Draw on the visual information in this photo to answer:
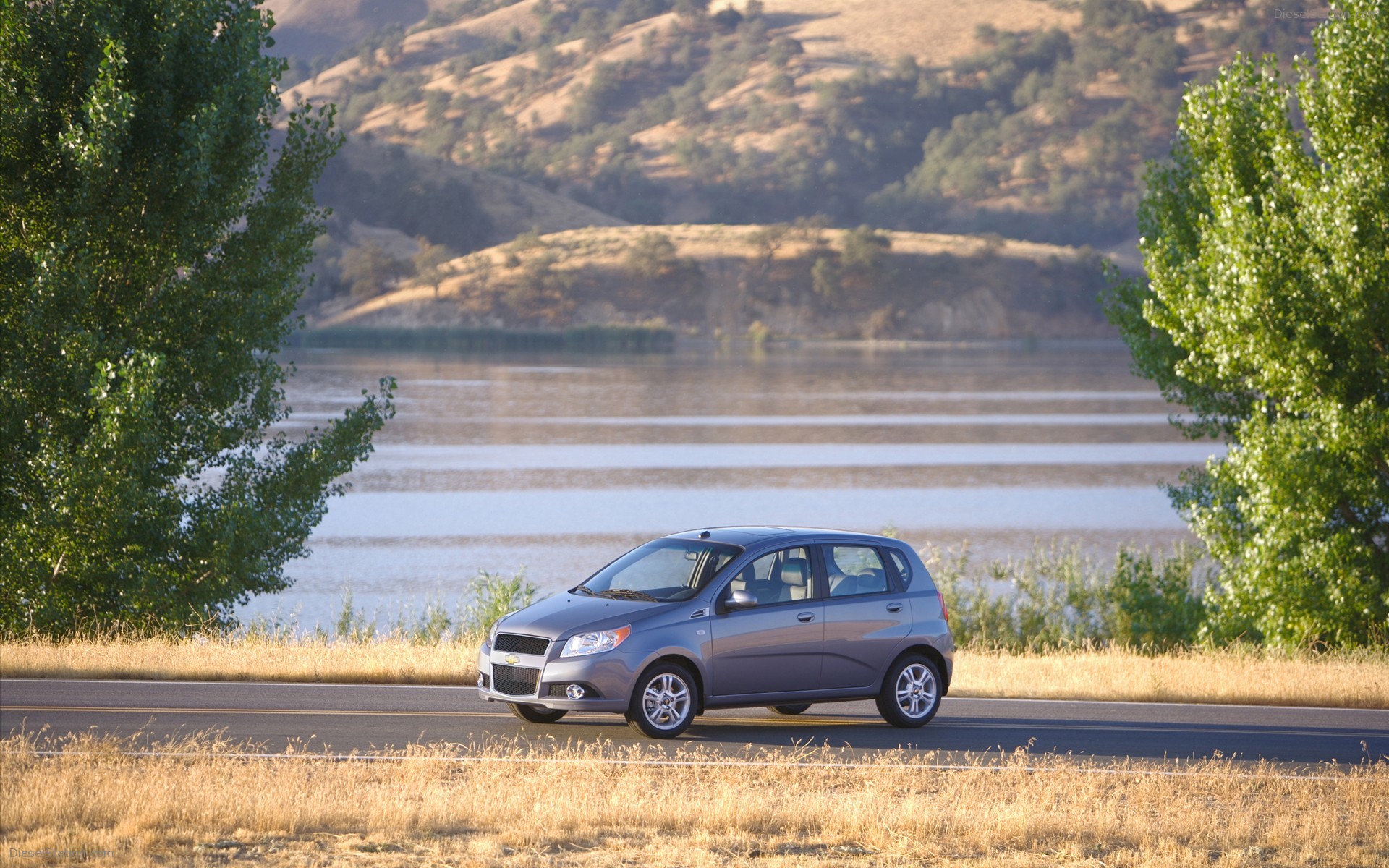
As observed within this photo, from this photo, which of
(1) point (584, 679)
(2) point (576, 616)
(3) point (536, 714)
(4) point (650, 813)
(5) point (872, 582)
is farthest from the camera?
(5) point (872, 582)

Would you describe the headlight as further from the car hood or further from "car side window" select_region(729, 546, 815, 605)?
"car side window" select_region(729, 546, 815, 605)

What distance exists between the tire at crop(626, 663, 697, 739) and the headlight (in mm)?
369

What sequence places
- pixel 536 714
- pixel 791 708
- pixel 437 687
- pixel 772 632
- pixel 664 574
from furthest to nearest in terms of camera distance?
pixel 437 687 → pixel 791 708 → pixel 664 574 → pixel 536 714 → pixel 772 632

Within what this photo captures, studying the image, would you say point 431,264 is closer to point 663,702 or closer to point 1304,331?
point 1304,331

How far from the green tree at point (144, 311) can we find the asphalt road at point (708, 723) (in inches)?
249

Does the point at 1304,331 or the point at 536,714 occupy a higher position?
the point at 1304,331

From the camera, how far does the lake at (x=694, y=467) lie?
130ft

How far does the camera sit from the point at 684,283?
155000mm

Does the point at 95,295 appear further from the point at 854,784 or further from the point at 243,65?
the point at 854,784

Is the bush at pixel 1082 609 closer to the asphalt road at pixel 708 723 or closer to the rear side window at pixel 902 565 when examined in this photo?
the asphalt road at pixel 708 723

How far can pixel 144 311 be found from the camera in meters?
23.6

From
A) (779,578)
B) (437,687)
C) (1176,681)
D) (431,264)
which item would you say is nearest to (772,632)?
(779,578)

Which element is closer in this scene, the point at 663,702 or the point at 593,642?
the point at 593,642

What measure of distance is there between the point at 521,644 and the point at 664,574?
5.97 feet
